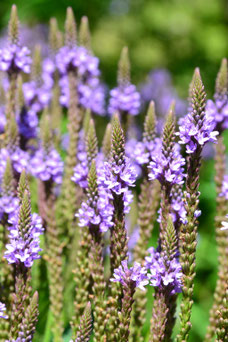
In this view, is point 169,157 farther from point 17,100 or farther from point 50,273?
point 17,100

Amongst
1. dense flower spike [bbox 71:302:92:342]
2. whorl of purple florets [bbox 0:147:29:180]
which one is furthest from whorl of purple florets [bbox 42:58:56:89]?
dense flower spike [bbox 71:302:92:342]

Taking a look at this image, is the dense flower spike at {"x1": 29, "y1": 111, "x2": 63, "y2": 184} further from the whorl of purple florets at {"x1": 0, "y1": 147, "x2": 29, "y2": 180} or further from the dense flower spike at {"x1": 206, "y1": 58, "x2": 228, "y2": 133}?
the dense flower spike at {"x1": 206, "y1": 58, "x2": 228, "y2": 133}

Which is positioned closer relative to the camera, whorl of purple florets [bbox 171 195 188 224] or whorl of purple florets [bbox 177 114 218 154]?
whorl of purple florets [bbox 177 114 218 154]

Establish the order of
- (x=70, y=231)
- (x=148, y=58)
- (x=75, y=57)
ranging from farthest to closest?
(x=148, y=58), (x=75, y=57), (x=70, y=231)

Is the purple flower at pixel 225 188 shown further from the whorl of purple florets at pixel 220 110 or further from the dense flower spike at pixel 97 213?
the dense flower spike at pixel 97 213

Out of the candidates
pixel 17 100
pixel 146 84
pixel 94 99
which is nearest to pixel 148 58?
pixel 146 84

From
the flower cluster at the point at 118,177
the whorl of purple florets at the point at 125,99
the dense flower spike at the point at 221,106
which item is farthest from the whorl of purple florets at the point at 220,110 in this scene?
the flower cluster at the point at 118,177

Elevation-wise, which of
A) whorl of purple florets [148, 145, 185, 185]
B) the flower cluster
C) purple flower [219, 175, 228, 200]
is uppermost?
purple flower [219, 175, 228, 200]

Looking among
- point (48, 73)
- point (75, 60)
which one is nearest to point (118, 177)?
point (75, 60)
